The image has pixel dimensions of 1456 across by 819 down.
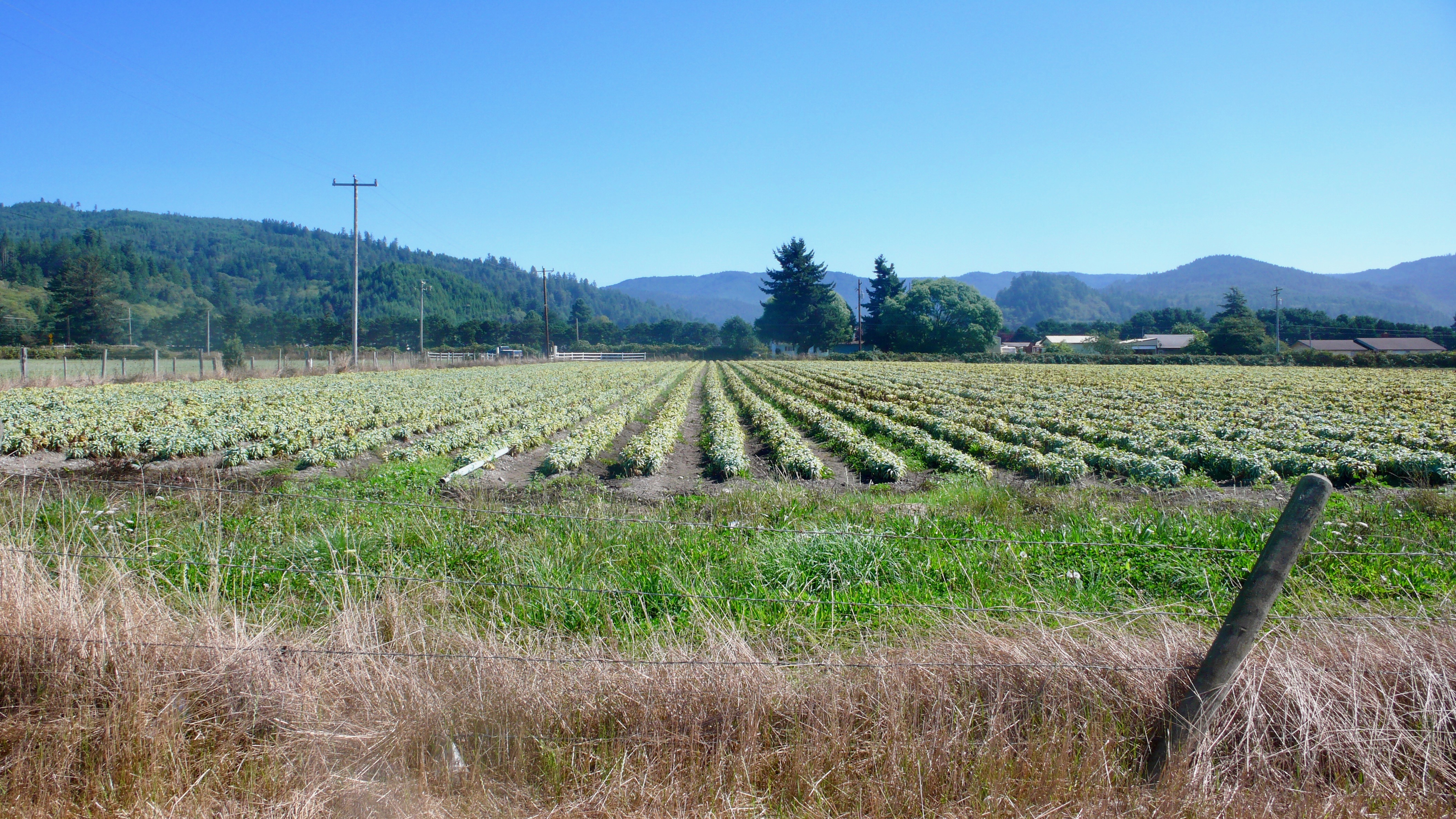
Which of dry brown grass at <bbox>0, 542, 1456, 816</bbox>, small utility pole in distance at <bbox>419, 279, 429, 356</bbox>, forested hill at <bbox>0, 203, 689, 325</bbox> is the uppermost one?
forested hill at <bbox>0, 203, 689, 325</bbox>

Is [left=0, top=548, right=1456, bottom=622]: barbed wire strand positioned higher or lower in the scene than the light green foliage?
lower

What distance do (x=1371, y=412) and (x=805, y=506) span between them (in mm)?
20007

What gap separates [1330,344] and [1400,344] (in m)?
6.47

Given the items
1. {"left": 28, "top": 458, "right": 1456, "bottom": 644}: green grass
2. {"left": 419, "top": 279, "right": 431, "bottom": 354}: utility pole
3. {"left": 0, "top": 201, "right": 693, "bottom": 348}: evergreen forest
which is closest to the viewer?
{"left": 28, "top": 458, "right": 1456, "bottom": 644}: green grass

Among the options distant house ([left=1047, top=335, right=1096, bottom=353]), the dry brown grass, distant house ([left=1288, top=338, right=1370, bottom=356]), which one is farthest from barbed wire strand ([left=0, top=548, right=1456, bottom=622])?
distant house ([left=1288, top=338, right=1370, bottom=356])

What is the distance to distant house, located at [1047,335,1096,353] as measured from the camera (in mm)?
92188

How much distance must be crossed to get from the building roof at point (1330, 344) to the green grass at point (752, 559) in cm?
9750

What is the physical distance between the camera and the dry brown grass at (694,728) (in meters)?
2.75

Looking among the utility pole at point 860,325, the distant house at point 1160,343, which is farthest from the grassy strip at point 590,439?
the distant house at point 1160,343

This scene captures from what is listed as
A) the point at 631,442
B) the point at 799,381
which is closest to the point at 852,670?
the point at 631,442

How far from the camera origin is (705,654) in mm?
3338

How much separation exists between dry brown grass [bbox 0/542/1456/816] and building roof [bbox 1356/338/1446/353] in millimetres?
103850

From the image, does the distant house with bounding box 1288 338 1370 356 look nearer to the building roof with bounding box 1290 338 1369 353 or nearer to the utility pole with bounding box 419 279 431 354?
the building roof with bounding box 1290 338 1369 353

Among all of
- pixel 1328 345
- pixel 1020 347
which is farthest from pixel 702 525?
pixel 1020 347
